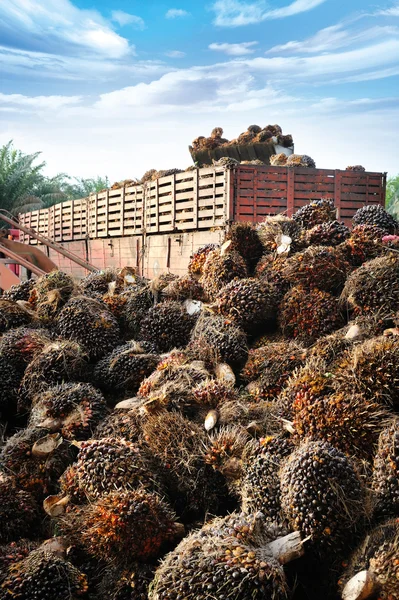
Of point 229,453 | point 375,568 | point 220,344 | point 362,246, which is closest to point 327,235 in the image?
point 362,246

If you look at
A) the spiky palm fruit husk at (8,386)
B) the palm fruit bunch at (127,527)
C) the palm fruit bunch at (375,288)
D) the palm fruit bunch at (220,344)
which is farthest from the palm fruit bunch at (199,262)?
the palm fruit bunch at (127,527)

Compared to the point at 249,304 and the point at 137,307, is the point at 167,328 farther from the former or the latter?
the point at 249,304

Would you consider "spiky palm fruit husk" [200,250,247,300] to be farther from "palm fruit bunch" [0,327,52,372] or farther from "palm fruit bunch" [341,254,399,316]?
"palm fruit bunch" [0,327,52,372]

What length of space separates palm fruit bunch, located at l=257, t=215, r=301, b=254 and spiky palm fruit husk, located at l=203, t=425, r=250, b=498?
2047 mm

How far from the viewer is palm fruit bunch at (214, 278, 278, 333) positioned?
13.0ft

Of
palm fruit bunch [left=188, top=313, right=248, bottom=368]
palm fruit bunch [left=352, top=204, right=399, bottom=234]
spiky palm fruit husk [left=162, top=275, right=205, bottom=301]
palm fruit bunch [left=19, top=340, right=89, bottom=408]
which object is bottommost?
palm fruit bunch [left=19, top=340, right=89, bottom=408]

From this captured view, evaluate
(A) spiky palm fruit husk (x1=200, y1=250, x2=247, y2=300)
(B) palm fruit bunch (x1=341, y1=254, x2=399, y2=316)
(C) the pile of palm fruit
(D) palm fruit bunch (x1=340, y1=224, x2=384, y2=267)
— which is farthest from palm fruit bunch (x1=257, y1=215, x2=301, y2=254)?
(B) palm fruit bunch (x1=341, y1=254, x2=399, y2=316)

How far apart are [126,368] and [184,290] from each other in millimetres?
1126

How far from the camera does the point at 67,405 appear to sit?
133 inches

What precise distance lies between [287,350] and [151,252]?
335 inches

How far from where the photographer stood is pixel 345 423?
255 centimetres

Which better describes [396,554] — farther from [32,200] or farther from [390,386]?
[32,200]

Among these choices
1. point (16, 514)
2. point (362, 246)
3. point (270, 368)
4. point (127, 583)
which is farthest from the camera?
point (362, 246)

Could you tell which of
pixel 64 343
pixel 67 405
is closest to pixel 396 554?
pixel 67 405
